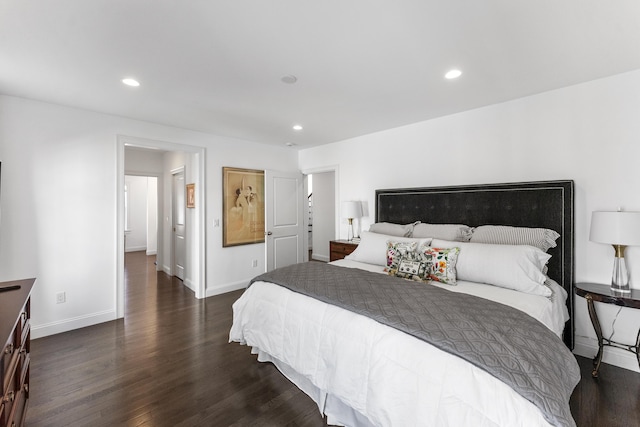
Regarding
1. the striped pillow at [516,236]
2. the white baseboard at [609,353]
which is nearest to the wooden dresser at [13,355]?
the striped pillow at [516,236]

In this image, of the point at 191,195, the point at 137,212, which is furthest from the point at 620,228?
the point at 137,212

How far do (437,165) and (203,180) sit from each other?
3247 mm

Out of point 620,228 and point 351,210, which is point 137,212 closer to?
point 351,210

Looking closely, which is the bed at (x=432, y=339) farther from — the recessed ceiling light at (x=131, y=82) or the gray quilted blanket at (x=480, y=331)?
the recessed ceiling light at (x=131, y=82)

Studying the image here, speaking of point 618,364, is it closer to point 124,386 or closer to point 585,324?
point 585,324

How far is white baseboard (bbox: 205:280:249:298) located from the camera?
4.26m

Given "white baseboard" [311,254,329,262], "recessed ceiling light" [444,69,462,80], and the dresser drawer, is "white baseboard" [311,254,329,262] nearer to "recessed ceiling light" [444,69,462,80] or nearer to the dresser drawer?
"recessed ceiling light" [444,69,462,80]

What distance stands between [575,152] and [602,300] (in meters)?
1.30

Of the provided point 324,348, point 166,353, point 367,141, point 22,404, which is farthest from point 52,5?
point 367,141

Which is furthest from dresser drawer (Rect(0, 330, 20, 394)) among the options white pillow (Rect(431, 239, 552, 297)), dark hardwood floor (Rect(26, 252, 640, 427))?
white pillow (Rect(431, 239, 552, 297))

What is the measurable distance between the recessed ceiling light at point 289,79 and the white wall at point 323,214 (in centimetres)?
428

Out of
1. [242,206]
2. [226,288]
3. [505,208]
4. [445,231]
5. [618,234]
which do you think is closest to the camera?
[618,234]

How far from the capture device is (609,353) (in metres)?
2.42

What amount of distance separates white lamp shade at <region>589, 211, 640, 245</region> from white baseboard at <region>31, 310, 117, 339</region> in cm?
493
